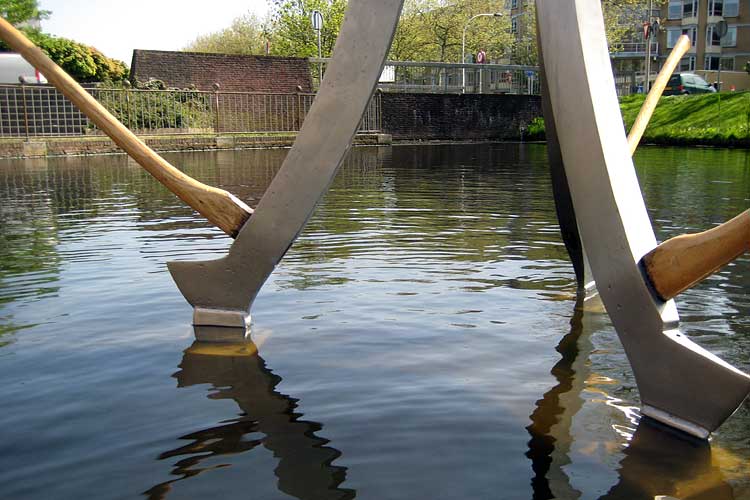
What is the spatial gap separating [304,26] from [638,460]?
155 feet

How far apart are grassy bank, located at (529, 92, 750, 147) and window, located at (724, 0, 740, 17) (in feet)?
106

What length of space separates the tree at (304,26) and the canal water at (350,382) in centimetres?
4193

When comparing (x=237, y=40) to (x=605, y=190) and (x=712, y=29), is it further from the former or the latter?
(x=605, y=190)

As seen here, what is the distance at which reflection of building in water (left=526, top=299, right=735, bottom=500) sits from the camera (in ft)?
6.77

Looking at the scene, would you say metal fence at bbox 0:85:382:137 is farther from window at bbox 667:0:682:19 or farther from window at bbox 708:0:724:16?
window at bbox 667:0:682:19

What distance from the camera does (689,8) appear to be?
6025 centimetres

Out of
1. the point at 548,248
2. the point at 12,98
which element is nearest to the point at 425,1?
the point at 12,98

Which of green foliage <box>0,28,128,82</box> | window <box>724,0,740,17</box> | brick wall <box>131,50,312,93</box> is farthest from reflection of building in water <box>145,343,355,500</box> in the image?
window <box>724,0,740,17</box>

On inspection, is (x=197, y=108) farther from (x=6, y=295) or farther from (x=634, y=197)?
(x=634, y=197)

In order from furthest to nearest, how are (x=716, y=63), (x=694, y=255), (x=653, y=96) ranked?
(x=716, y=63)
(x=653, y=96)
(x=694, y=255)

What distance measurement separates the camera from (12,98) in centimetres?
2283

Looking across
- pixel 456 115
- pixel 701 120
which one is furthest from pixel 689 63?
pixel 701 120

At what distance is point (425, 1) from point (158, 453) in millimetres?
51338

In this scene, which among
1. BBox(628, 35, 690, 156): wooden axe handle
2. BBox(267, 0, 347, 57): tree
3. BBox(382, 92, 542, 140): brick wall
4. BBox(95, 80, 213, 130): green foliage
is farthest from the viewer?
BBox(267, 0, 347, 57): tree
